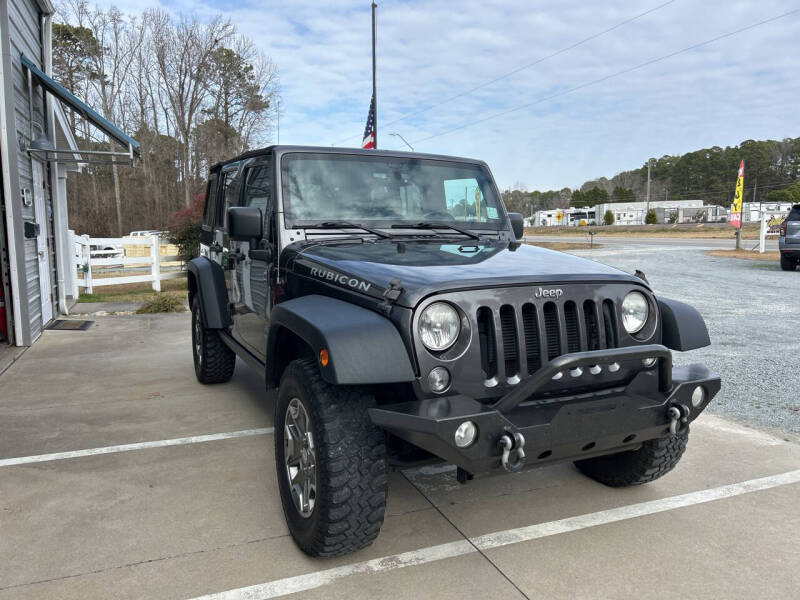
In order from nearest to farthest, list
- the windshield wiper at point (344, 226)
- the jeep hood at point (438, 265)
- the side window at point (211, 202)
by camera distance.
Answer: the jeep hood at point (438, 265), the windshield wiper at point (344, 226), the side window at point (211, 202)

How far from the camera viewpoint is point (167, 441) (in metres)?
4.27

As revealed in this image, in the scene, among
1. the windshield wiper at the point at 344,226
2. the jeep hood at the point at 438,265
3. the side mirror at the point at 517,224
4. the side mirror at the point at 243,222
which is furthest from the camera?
the side mirror at the point at 517,224

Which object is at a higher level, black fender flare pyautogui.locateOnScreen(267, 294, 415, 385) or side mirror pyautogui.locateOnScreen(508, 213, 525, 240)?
side mirror pyautogui.locateOnScreen(508, 213, 525, 240)

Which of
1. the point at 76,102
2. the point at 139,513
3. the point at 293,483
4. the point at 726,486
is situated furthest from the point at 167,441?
the point at 76,102

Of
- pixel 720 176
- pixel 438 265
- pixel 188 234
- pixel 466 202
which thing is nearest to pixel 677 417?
pixel 438 265

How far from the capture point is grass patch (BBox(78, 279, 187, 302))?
12533mm

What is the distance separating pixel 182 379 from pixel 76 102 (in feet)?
17.4

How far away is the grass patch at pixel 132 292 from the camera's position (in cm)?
1253

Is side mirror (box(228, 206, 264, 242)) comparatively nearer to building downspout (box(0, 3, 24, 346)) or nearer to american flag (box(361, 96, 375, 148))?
building downspout (box(0, 3, 24, 346))

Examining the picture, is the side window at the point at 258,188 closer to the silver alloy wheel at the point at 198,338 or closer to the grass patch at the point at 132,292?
the silver alloy wheel at the point at 198,338

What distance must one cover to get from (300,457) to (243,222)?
56.5 inches

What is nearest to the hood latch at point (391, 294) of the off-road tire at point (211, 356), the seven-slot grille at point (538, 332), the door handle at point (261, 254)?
the seven-slot grille at point (538, 332)

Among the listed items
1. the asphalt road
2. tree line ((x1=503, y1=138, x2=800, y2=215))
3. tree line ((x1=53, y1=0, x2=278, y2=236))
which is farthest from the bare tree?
tree line ((x1=503, y1=138, x2=800, y2=215))

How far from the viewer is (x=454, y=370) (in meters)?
2.52
